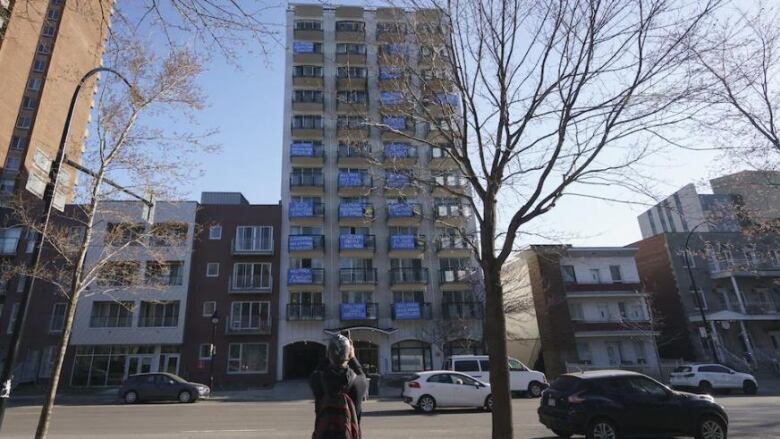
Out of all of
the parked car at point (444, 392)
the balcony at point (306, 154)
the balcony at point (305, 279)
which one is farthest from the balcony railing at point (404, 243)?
the parked car at point (444, 392)

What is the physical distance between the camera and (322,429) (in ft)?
12.1

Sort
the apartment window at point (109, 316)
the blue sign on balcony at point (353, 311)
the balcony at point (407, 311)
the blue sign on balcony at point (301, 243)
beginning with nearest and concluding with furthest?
the apartment window at point (109, 316) → the blue sign on balcony at point (353, 311) → the balcony at point (407, 311) → the blue sign on balcony at point (301, 243)

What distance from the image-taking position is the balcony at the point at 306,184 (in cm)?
3553

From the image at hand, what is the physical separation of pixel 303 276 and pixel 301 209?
5.66 metres

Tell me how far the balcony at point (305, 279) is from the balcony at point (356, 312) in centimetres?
251

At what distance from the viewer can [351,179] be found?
118 feet

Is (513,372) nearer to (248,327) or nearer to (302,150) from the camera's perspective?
(248,327)

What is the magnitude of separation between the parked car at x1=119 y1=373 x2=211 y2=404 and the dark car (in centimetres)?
1822

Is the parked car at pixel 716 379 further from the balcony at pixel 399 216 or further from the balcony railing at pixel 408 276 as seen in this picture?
the balcony at pixel 399 216

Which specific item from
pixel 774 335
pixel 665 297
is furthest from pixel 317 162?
pixel 774 335

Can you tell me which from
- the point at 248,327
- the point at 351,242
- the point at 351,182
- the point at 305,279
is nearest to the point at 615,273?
the point at 351,242

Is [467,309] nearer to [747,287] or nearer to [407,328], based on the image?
[407,328]

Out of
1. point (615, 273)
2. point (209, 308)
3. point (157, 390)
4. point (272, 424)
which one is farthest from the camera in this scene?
point (615, 273)

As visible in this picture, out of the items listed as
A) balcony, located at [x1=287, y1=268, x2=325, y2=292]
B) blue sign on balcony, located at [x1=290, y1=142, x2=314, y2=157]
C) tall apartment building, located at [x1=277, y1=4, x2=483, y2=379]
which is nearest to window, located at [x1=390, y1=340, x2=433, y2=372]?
tall apartment building, located at [x1=277, y1=4, x2=483, y2=379]
